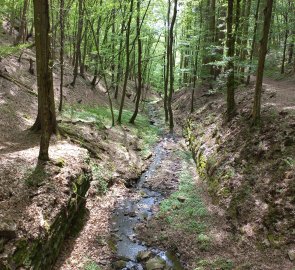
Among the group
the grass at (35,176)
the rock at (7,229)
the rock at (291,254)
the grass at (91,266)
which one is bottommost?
the grass at (91,266)

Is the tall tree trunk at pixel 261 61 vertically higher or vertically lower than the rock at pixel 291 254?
higher

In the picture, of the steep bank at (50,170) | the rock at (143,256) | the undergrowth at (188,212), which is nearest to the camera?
the steep bank at (50,170)

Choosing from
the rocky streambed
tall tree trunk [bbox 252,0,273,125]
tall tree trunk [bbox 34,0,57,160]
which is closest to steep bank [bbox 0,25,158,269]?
the rocky streambed

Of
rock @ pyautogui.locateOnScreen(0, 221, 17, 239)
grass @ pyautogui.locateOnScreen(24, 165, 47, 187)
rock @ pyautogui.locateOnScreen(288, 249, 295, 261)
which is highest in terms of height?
grass @ pyautogui.locateOnScreen(24, 165, 47, 187)

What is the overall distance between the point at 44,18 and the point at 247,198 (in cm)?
930

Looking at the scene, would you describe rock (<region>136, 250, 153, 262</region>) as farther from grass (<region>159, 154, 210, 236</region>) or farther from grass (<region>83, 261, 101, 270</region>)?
grass (<region>159, 154, 210, 236</region>)

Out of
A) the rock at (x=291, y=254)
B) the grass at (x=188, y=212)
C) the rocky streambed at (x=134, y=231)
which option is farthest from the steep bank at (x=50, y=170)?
the rock at (x=291, y=254)

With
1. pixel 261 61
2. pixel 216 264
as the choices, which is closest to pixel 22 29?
pixel 261 61

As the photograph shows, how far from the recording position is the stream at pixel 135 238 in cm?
896

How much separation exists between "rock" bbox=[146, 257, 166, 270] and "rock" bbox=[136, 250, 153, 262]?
0.53 ft

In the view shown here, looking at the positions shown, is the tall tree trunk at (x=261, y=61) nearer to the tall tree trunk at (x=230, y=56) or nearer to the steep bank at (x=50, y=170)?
the tall tree trunk at (x=230, y=56)

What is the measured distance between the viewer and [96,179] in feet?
42.1

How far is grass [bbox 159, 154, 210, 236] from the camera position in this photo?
10.4m

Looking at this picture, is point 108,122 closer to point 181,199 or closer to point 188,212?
point 181,199
